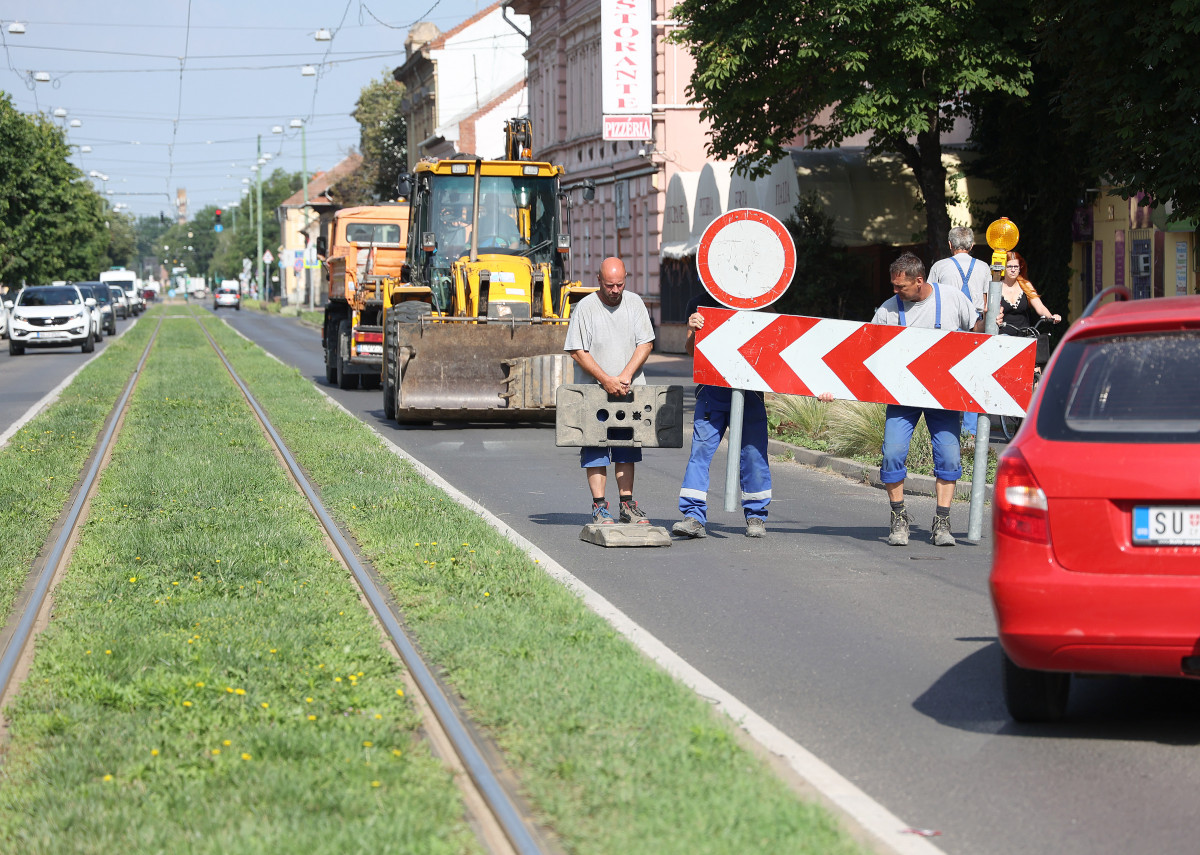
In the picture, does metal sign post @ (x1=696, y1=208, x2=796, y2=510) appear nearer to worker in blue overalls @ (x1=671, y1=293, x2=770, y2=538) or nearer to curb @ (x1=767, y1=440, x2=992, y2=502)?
worker in blue overalls @ (x1=671, y1=293, x2=770, y2=538)

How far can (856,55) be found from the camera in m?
21.8

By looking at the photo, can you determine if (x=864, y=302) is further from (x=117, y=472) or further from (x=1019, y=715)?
(x=1019, y=715)

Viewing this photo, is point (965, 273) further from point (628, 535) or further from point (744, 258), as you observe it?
point (628, 535)

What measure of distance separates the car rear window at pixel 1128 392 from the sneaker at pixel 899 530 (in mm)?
4461

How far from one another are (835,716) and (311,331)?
58.1m

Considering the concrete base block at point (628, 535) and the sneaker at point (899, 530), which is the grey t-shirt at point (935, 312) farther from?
the concrete base block at point (628, 535)

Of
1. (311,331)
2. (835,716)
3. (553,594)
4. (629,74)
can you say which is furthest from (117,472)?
(311,331)

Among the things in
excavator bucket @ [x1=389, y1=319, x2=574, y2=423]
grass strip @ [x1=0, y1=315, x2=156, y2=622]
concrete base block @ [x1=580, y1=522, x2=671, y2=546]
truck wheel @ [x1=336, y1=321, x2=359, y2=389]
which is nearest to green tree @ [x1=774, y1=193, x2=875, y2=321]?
truck wheel @ [x1=336, y1=321, x2=359, y2=389]

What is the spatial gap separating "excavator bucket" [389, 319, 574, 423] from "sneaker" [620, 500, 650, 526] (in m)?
8.39

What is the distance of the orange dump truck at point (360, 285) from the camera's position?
25.8 meters

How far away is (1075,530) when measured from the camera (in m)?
5.38

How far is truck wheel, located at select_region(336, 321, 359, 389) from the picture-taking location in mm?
26391

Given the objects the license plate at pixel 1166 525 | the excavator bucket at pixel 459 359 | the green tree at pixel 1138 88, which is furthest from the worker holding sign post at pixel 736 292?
the excavator bucket at pixel 459 359

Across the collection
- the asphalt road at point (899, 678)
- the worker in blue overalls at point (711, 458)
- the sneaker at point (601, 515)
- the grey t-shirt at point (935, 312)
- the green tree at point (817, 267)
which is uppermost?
the green tree at point (817, 267)
